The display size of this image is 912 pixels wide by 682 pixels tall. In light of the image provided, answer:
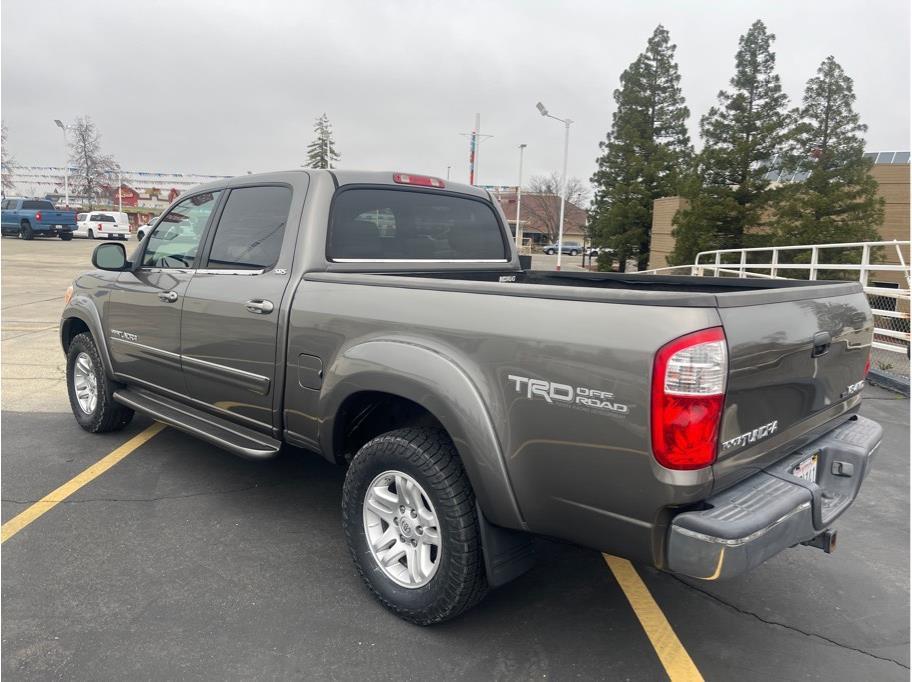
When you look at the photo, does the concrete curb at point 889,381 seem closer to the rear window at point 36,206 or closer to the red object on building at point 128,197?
the rear window at point 36,206

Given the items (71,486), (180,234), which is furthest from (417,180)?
(71,486)

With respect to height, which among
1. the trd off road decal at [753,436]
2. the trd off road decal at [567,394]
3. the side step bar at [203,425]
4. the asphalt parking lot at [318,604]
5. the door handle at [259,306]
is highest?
the door handle at [259,306]

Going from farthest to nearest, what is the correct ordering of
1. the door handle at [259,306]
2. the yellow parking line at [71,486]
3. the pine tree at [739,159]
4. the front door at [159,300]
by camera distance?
1. the pine tree at [739,159]
2. the front door at [159,300]
3. the yellow parking line at [71,486]
4. the door handle at [259,306]

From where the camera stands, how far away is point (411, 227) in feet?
12.7

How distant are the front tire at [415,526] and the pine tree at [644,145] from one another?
107 ft

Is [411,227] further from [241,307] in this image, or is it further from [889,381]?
[889,381]

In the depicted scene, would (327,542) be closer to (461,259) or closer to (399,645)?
(399,645)

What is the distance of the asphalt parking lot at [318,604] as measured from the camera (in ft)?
8.48

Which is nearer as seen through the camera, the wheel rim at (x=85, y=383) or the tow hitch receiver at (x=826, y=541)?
the tow hitch receiver at (x=826, y=541)

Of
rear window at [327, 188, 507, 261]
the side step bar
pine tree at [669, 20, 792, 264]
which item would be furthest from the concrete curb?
pine tree at [669, 20, 792, 264]

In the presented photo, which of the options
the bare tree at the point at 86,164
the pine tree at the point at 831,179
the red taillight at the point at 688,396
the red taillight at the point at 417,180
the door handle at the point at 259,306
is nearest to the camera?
the red taillight at the point at 688,396

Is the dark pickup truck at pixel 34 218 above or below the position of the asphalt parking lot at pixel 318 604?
above

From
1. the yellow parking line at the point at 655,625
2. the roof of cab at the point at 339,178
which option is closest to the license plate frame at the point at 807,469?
the yellow parking line at the point at 655,625

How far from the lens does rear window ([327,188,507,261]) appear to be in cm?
355
